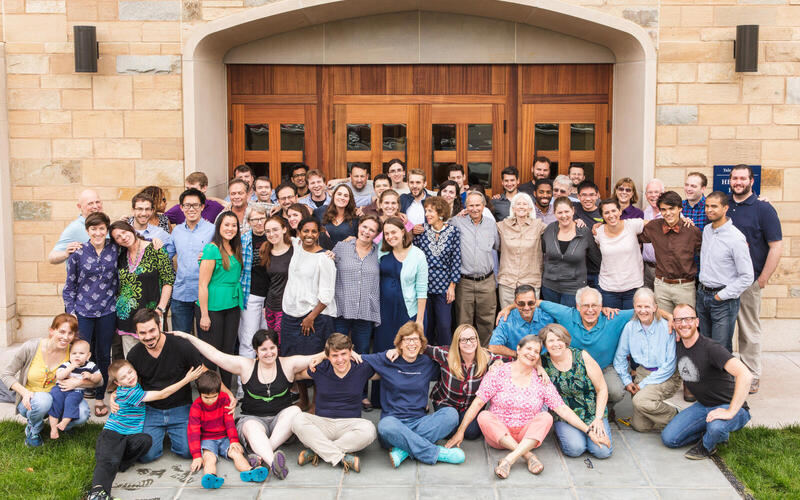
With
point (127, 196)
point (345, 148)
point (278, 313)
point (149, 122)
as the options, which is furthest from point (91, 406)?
point (345, 148)

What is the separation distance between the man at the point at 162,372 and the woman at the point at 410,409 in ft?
3.55

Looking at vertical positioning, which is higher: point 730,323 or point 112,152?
point 112,152

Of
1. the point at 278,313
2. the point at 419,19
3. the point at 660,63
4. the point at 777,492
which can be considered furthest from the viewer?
the point at 419,19

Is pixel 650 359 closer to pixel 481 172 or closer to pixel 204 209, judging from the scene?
pixel 481 172

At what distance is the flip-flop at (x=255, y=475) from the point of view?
5.12 metres

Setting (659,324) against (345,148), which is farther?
(345,148)

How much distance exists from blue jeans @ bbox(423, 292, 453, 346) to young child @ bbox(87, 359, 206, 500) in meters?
2.05

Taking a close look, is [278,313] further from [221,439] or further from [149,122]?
[149,122]

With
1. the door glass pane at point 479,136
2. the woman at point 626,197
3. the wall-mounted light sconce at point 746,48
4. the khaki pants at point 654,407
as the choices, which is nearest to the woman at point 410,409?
the khaki pants at point 654,407

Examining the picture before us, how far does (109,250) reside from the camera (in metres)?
6.21

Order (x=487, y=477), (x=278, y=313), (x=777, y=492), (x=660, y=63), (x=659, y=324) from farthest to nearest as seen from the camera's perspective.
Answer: (x=660, y=63)
(x=278, y=313)
(x=659, y=324)
(x=487, y=477)
(x=777, y=492)

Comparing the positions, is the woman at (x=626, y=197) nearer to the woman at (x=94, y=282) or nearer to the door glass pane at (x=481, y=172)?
the door glass pane at (x=481, y=172)

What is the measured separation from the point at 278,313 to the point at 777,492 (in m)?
3.69

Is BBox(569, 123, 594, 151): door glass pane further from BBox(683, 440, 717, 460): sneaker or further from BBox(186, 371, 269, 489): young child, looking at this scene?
BBox(186, 371, 269, 489): young child
